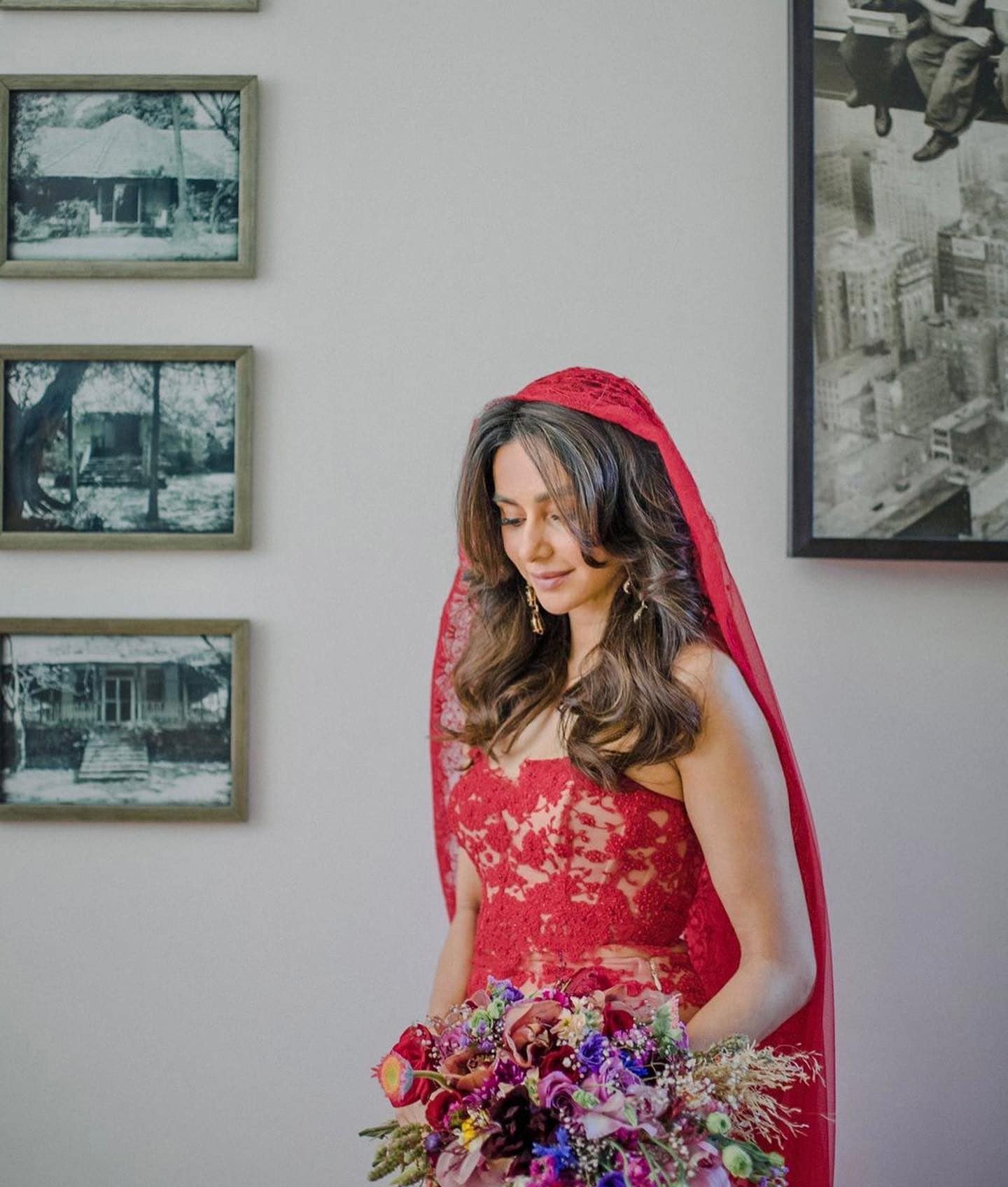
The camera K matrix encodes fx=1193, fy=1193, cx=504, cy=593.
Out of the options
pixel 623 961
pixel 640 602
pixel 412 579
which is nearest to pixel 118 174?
pixel 412 579

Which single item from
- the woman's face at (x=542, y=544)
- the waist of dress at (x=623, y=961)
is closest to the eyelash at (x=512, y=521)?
the woman's face at (x=542, y=544)

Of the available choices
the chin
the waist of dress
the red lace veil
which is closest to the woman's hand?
the red lace veil

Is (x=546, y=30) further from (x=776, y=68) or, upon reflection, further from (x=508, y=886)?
(x=508, y=886)

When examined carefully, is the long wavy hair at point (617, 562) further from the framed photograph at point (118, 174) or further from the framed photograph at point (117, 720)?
the framed photograph at point (118, 174)

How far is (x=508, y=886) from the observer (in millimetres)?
1733

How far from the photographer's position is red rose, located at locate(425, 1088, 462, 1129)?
1295mm

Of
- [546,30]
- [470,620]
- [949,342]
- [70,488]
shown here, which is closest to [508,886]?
[470,620]

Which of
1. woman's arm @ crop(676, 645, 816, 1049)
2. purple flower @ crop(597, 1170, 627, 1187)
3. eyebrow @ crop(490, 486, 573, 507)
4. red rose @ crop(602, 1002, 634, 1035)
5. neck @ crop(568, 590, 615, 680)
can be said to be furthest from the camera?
neck @ crop(568, 590, 615, 680)

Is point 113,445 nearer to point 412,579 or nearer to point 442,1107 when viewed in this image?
point 412,579

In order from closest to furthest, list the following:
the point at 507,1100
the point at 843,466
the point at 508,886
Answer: the point at 507,1100 < the point at 508,886 < the point at 843,466

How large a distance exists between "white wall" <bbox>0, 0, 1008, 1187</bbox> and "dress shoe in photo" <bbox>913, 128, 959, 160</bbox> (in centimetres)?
25

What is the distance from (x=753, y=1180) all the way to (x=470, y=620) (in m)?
0.98

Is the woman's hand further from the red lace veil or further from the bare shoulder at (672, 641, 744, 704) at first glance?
the bare shoulder at (672, 641, 744, 704)

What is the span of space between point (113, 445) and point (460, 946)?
3.68 ft
